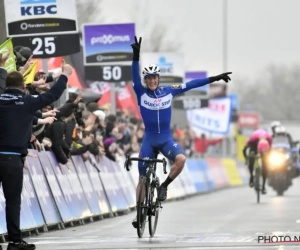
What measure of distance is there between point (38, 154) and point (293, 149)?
2009cm

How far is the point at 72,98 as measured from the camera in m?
20.8

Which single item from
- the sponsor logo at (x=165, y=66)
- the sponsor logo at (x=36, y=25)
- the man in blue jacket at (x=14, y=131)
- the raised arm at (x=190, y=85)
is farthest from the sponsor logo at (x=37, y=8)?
the sponsor logo at (x=165, y=66)

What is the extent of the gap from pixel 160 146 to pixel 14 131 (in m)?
3.80

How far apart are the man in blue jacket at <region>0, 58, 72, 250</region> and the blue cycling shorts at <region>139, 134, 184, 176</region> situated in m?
3.55

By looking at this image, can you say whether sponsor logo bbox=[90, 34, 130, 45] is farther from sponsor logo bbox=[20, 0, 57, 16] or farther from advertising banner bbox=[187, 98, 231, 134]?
advertising banner bbox=[187, 98, 231, 134]

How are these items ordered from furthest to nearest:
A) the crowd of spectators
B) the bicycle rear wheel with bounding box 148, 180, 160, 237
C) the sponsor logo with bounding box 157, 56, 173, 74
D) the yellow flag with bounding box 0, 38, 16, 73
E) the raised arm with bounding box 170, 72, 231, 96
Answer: the sponsor logo with bounding box 157, 56, 173, 74 < the crowd of spectators < the yellow flag with bounding box 0, 38, 16, 73 < the raised arm with bounding box 170, 72, 231, 96 < the bicycle rear wheel with bounding box 148, 180, 160, 237

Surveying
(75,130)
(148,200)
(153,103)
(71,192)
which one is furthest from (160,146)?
(75,130)

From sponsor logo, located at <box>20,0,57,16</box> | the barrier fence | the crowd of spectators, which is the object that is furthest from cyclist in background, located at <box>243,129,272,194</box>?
sponsor logo, located at <box>20,0,57,16</box>

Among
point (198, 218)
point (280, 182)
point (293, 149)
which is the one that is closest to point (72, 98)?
point (198, 218)

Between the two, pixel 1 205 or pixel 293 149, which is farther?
pixel 293 149

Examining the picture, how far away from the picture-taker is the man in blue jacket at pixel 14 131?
1347cm

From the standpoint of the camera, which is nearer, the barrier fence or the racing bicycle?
the racing bicycle

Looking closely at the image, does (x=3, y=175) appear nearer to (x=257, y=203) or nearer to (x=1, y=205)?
(x=1, y=205)

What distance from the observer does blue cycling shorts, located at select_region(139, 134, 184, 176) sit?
16.8m
